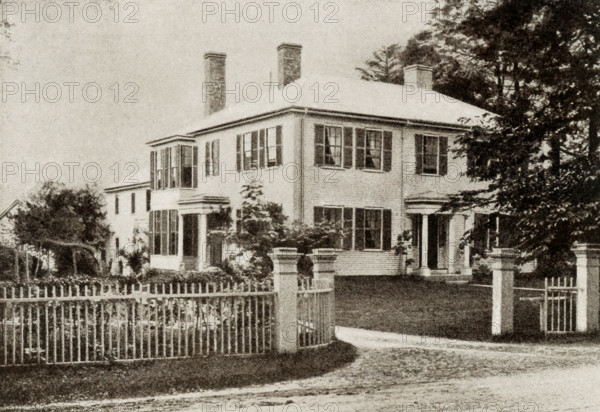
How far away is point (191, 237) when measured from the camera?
3136cm

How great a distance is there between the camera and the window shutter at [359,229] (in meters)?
26.2

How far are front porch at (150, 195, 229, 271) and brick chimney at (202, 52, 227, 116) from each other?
5012 millimetres

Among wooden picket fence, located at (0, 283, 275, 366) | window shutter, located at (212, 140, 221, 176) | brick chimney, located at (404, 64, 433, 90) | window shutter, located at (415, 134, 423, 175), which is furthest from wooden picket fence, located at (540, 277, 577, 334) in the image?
brick chimney, located at (404, 64, 433, 90)

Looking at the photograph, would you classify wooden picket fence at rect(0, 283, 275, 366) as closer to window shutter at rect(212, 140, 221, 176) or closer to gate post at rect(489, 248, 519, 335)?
gate post at rect(489, 248, 519, 335)

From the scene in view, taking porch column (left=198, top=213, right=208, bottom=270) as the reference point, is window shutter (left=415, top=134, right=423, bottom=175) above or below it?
above

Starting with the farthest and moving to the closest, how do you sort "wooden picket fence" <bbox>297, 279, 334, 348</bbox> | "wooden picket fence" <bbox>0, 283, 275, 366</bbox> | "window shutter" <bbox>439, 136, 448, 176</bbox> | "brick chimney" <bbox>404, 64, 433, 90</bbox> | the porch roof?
1. "brick chimney" <bbox>404, 64, 433, 90</bbox>
2. the porch roof
3. "window shutter" <bbox>439, 136, 448, 176</bbox>
4. "wooden picket fence" <bbox>297, 279, 334, 348</bbox>
5. "wooden picket fence" <bbox>0, 283, 275, 366</bbox>

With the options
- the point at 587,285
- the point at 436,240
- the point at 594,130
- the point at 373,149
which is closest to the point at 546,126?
the point at 594,130

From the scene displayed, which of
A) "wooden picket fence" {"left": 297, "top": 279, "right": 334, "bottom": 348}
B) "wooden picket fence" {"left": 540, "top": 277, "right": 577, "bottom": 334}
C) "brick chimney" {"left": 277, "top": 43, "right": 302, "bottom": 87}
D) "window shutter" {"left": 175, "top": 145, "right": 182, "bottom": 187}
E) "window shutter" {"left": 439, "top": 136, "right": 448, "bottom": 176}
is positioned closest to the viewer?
"wooden picket fence" {"left": 297, "top": 279, "right": 334, "bottom": 348}

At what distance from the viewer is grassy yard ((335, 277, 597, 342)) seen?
47.3 feet

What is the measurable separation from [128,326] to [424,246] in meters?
17.5

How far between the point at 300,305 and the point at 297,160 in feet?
46.1

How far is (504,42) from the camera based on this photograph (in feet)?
51.3

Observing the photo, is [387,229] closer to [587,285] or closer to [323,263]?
[587,285]

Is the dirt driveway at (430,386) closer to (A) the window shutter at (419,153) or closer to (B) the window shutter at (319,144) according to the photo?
(B) the window shutter at (319,144)
